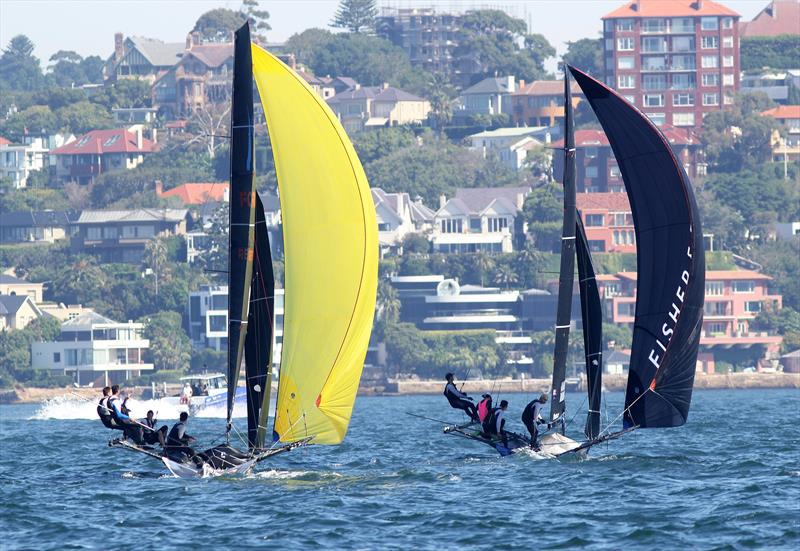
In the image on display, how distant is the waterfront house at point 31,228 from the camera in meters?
172

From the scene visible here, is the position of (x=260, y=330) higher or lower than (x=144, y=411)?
higher

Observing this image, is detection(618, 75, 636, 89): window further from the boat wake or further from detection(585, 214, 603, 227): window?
the boat wake

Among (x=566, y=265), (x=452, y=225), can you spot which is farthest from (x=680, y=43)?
(x=566, y=265)

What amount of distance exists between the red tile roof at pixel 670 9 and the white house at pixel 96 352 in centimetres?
6557

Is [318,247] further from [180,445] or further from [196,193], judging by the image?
[196,193]

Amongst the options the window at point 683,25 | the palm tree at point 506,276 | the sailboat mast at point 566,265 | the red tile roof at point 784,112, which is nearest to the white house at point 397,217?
the palm tree at point 506,276

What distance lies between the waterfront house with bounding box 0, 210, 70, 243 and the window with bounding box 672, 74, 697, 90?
56.7 m

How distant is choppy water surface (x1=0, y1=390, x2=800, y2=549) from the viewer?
91.8 ft

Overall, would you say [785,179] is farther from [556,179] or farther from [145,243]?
[145,243]

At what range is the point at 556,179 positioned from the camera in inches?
6678

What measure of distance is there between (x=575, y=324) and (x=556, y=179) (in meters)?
33.9

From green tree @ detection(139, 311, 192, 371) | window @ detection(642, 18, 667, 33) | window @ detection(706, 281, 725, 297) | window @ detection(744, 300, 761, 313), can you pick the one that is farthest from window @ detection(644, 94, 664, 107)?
green tree @ detection(139, 311, 192, 371)

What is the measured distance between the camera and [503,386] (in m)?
135

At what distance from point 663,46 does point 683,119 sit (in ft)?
23.0
